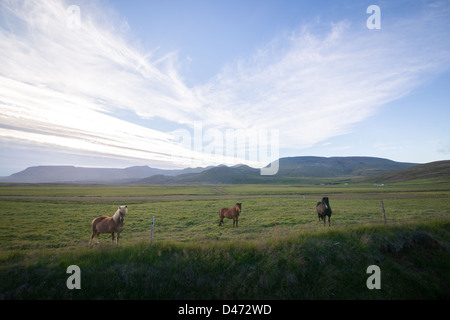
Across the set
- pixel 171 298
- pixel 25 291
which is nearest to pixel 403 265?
pixel 171 298

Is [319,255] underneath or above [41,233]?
above

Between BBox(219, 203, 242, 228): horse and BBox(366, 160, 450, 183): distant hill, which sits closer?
BBox(219, 203, 242, 228): horse

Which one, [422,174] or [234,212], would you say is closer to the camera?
[234,212]

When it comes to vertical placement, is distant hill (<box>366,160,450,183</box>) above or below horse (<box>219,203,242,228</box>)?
above

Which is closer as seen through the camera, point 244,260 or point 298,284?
point 298,284

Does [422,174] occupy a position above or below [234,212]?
above

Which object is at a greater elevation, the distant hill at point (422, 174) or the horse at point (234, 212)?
the distant hill at point (422, 174)

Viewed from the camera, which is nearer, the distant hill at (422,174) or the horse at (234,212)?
the horse at (234,212)

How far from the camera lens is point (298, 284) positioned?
23.0 ft
